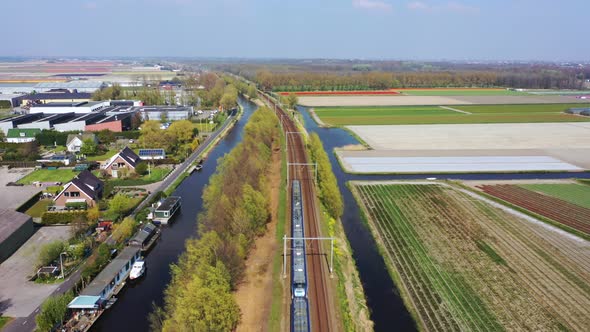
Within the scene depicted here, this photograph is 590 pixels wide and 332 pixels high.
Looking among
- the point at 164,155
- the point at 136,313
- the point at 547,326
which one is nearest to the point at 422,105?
the point at 164,155

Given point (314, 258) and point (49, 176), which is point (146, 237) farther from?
point (49, 176)

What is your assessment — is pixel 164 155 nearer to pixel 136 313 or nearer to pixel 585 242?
pixel 136 313

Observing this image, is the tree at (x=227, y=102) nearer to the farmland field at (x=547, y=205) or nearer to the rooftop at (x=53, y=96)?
the rooftop at (x=53, y=96)

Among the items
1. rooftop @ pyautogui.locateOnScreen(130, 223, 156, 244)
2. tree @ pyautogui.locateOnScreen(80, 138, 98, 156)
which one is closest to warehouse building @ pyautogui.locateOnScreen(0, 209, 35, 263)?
rooftop @ pyautogui.locateOnScreen(130, 223, 156, 244)

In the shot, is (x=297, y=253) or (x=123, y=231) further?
(x=123, y=231)

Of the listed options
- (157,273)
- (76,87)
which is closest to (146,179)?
(157,273)

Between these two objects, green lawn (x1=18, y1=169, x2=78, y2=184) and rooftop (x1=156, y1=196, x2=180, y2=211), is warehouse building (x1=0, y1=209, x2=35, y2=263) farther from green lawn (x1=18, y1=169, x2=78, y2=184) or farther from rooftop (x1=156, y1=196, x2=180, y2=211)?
green lawn (x1=18, y1=169, x2=78, y2=184)
